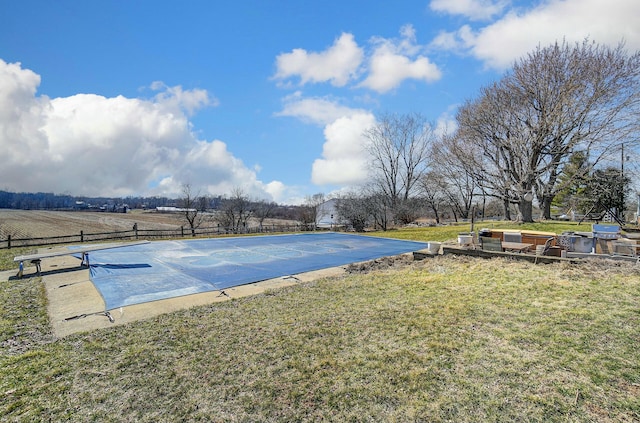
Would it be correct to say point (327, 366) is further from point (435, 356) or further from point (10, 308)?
point (10, 308)

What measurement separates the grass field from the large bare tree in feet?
51.6

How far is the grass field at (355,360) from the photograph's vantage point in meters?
2.56

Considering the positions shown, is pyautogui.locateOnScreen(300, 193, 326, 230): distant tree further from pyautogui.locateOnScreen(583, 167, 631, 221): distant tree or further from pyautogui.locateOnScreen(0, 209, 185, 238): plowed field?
pyautogui.locateOnScreen(583, 167, 631, 221): distant tree

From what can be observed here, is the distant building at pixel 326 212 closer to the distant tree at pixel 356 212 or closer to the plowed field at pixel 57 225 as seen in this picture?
the distant tree at pixel 356 212

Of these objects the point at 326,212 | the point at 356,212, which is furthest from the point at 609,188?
the point at 326,212

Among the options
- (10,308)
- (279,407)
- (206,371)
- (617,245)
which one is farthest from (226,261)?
(617,245)

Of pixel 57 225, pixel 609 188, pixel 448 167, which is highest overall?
pixel 448 167

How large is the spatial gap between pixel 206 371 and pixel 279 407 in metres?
1.06

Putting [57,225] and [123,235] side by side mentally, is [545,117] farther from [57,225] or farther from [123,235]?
[57,225]

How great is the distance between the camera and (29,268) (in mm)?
9180

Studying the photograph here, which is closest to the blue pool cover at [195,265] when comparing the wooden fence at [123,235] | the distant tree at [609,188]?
the wooden fence at [123,235]

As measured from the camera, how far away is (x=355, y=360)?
11.0ft

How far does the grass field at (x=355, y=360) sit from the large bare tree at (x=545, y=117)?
15.7 m

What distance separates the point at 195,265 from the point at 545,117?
20343 mm
